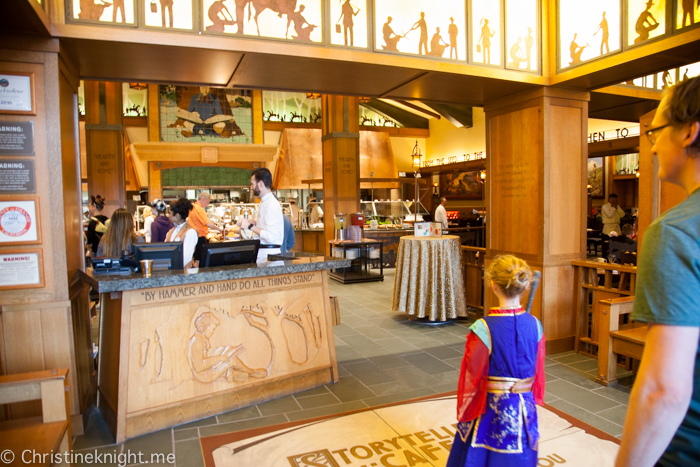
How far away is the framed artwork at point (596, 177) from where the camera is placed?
15344 mm

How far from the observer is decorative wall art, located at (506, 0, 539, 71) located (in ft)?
14.5

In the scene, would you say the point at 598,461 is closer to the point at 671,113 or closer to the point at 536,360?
the point at 536,360

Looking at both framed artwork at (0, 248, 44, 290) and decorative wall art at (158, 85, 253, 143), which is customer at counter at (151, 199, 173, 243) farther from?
decorative wall art at (158, 85, 253, 143)

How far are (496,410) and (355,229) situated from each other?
288 inches

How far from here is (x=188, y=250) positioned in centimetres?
436

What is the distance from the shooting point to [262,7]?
11.7 ft

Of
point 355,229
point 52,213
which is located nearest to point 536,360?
point 52,213

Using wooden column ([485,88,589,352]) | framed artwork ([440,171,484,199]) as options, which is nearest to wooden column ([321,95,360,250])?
wooden column ([485,88,589,352])

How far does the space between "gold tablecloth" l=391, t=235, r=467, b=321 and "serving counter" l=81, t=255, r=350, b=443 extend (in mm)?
2064

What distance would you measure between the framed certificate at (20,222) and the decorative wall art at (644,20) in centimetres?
475

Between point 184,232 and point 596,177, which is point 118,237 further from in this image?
point 596,177

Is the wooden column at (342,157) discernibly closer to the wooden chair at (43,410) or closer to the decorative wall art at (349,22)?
the decorative wall art at (349,22)

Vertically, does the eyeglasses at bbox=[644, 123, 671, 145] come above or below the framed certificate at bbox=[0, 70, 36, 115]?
below

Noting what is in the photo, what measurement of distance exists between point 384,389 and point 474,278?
2871mm
